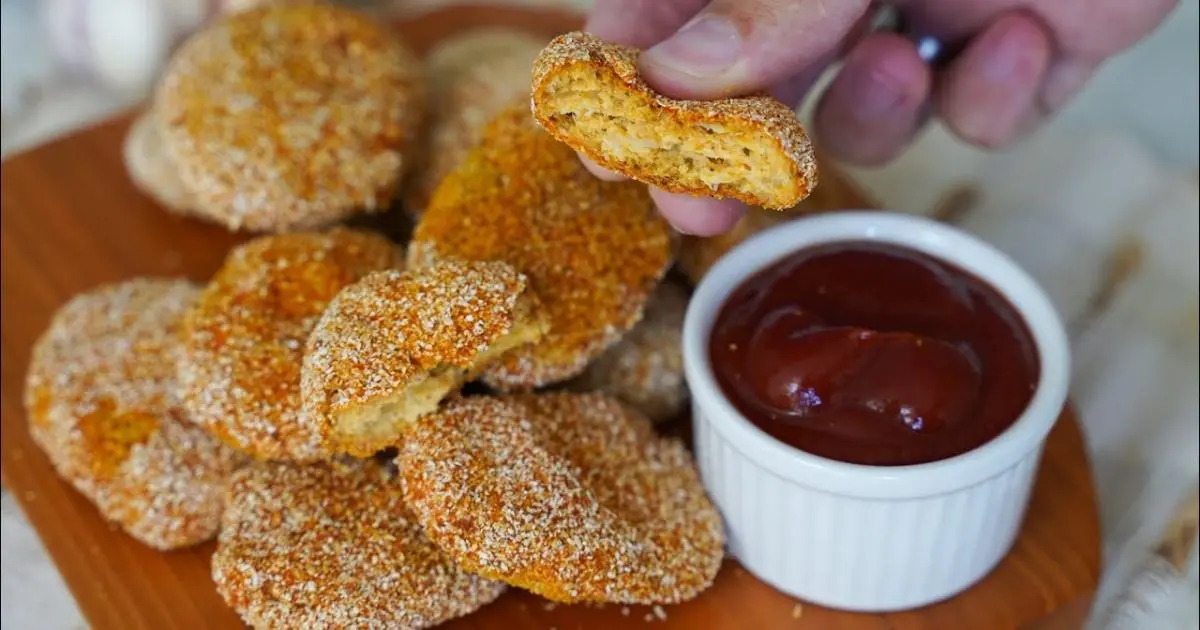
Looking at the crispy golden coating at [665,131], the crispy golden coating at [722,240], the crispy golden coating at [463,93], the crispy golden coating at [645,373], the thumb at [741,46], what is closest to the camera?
the crispy golden coating at [665,131]

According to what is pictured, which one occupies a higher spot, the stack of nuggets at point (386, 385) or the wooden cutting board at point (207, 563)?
the stack of nuggets at point (386, 385)

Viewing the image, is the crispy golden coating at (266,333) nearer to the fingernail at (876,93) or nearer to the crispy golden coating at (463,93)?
the crispy golden coating at (463,93)

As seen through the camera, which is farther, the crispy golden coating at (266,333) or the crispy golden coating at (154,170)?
the crispy golden coating at (154,170)

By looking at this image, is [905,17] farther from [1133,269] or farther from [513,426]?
[513,426]

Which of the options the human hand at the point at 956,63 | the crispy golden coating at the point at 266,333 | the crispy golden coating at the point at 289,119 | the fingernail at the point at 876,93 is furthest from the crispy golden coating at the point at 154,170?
the fingernail at the point at 876,93

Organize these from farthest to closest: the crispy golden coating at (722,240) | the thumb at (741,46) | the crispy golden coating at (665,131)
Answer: the crispy golden coating at (722,240) < the thumb at (741,46) < the crispy golden coating at (665,131)

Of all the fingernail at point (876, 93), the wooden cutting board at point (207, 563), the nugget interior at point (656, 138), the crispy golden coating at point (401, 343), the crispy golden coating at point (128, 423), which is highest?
the nugget interior at point (656, 138)

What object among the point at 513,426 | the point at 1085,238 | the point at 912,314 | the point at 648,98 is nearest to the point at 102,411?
the point at 513,426

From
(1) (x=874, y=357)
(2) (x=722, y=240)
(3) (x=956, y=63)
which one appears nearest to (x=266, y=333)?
(2) (x=722, y=240)
